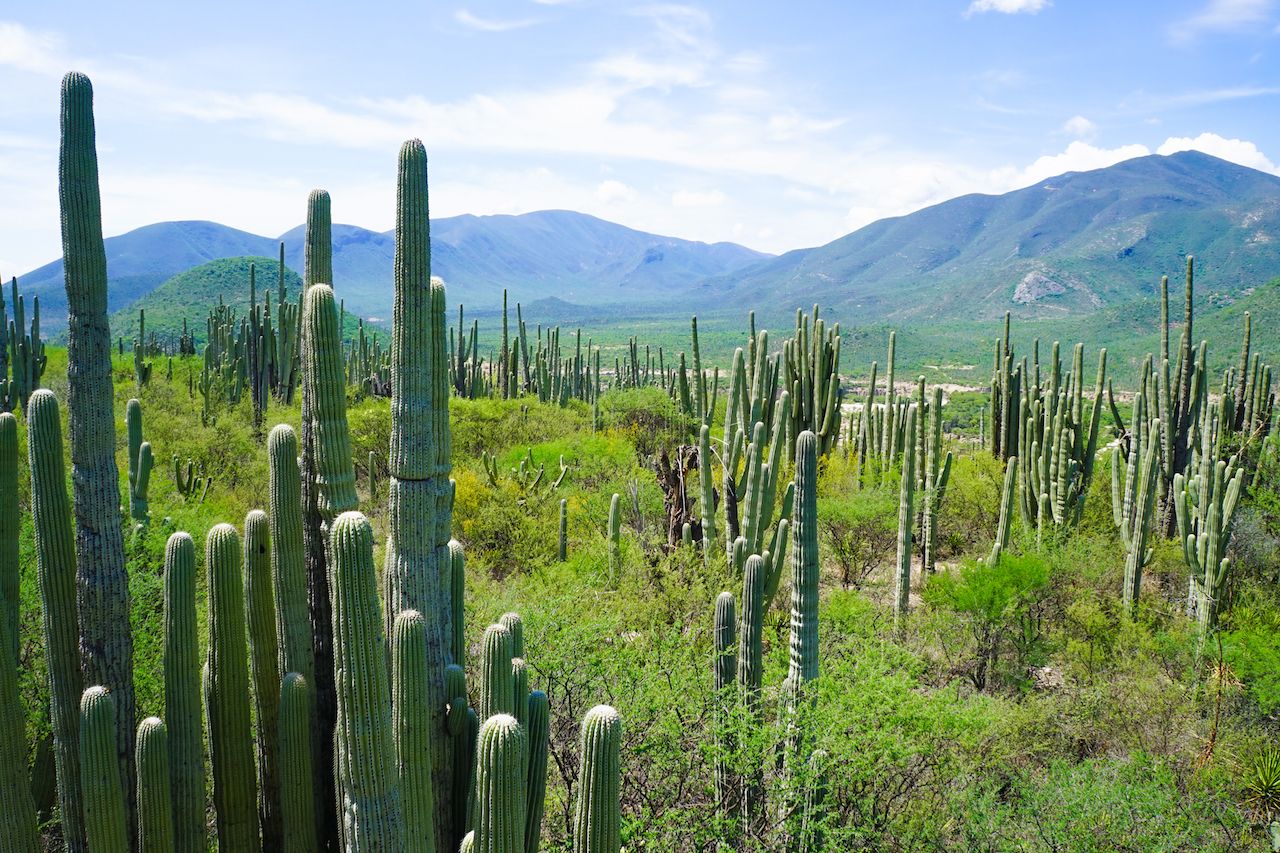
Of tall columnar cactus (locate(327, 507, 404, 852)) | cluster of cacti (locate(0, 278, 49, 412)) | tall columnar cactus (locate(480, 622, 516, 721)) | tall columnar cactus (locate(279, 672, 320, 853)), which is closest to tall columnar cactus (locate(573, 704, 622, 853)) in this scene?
tall columnar cactus (locate(480, 622, 516, 721))

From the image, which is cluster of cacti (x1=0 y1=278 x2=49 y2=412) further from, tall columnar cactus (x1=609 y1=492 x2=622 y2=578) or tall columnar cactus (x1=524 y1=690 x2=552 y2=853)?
tall columnar cactus (x1=524 y1=690 x2=552 y2=853)

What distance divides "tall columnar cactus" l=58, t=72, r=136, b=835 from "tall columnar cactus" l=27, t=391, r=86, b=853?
0.10 m

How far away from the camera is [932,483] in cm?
1412

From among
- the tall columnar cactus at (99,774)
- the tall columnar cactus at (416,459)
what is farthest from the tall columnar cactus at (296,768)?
the tall columnar cactus at (99,774)

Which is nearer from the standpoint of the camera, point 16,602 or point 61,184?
point 61,184

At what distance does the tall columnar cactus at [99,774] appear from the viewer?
411 centimetres

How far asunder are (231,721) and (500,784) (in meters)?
1.89

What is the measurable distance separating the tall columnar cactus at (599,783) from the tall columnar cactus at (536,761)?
73 cm

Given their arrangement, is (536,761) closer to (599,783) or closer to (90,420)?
(599,783)

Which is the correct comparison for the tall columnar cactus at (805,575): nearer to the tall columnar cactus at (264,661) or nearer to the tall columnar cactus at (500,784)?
the tall columnar cactus at (500,784)

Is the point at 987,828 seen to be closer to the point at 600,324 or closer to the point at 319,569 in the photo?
the point at 319,569

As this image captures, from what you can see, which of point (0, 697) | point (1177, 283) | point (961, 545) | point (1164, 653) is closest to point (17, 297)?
point (0, 697)

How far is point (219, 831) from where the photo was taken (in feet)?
14.8

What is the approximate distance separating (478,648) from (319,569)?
17.2 ft
